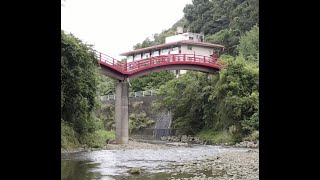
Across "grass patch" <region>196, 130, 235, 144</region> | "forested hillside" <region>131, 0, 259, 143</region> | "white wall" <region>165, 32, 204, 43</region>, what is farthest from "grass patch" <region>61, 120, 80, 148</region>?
"white wall" <region>165, 32, 204, 43</region>

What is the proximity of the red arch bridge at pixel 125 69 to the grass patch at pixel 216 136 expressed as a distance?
18.1 feet

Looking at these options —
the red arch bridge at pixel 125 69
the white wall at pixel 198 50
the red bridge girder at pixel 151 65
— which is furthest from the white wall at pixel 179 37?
the red arch bridge at pixel 125 69

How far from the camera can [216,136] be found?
98.2 feet

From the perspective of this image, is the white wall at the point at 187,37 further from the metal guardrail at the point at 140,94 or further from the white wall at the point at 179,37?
the metal guardrail at the point at 140,94

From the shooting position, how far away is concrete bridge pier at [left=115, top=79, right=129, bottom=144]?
27.2m

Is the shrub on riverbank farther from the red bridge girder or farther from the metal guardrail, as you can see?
the metal guardrail

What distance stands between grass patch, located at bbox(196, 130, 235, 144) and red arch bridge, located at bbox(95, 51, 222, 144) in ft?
18.1

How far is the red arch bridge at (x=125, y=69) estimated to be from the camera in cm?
2717
